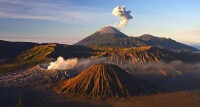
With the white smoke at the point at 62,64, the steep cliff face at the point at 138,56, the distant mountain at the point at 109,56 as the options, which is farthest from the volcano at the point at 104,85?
the steep cliff face at the point at 138,56

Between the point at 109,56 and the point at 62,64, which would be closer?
the point at 62,64

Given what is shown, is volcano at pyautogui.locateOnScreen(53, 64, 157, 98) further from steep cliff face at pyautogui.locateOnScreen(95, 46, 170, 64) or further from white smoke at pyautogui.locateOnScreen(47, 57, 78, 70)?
steep cliff face at pyautogui.locateOnScreen(95, 46, 170, 64)

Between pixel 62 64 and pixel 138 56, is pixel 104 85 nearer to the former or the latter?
pixel 62 64

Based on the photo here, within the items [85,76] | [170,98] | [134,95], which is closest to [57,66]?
[85,76]

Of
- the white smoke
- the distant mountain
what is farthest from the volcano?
the distant mountain

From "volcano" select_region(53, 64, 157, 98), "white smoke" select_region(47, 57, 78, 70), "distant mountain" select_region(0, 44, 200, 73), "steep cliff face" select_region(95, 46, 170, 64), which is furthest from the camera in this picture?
"steep cliff face" select_region(95, 46, 170, 64)

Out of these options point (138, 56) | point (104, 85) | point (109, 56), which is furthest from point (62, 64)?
point (138, 56)

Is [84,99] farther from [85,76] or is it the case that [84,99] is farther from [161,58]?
[161,58]

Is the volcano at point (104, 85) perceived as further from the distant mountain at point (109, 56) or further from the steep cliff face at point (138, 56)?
the steep cliff face at point (138, 56)
